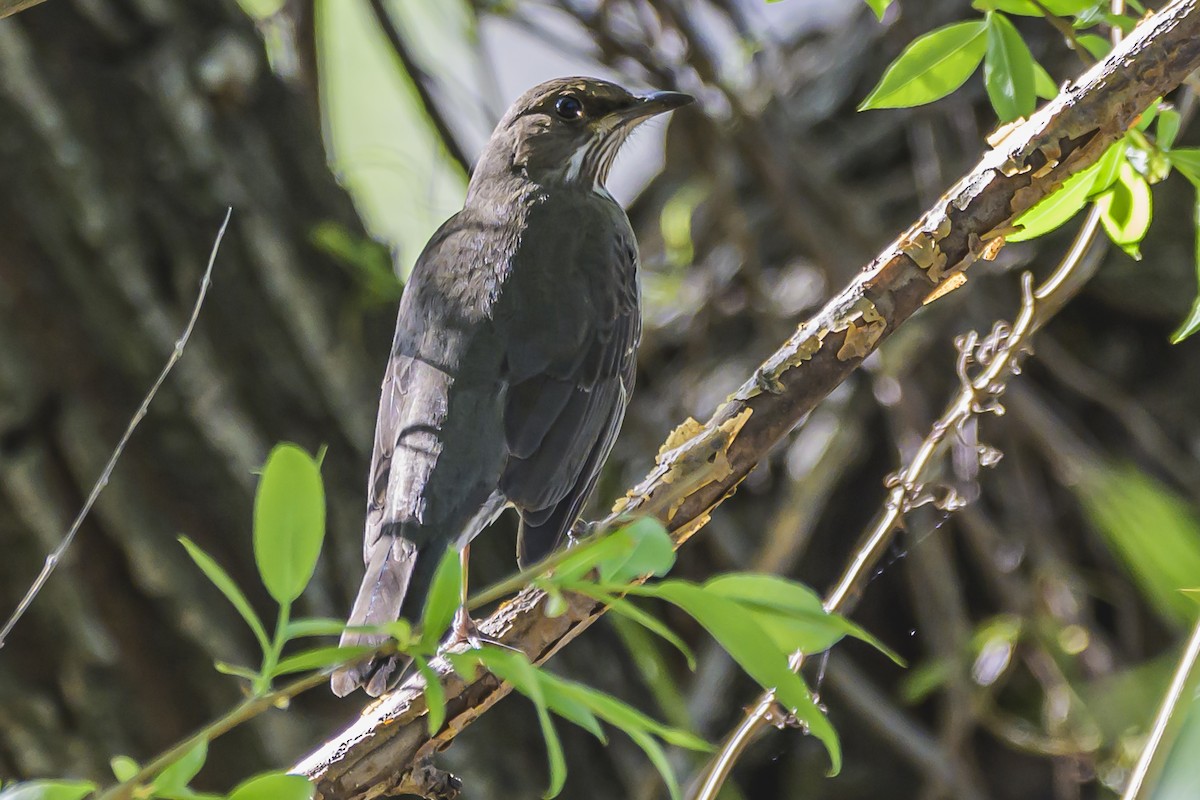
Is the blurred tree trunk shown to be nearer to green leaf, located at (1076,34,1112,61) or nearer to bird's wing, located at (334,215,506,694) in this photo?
bird's wing, located at (334,215,506,694)

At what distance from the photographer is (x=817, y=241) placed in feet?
16.1

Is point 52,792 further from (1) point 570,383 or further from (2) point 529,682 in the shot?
(1) point 570,383

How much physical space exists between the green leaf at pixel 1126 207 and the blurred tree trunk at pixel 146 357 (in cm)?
253

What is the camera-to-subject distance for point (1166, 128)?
237 cm

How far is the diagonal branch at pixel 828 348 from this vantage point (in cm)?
219

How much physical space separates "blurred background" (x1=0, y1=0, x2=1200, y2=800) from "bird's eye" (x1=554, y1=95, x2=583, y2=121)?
61 centimetres

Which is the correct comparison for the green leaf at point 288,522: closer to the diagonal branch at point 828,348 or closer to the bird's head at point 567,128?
the diagonal branch at point 828,348

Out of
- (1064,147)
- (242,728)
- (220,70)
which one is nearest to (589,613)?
(1064,147)

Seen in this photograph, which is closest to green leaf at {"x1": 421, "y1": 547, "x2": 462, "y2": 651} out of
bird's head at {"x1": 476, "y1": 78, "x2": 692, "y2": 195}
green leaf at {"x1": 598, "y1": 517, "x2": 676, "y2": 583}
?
green leaf at {"x1": 598, "y1": 517, "x2": 676, "y2": 583}

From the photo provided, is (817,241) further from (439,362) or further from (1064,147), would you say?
(1064,147)

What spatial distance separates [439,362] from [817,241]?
6.41 feet

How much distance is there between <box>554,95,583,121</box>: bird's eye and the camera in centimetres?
443

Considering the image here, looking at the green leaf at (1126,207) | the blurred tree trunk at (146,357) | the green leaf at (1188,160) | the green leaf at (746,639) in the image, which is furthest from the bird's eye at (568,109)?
the green leaf at (746,639)

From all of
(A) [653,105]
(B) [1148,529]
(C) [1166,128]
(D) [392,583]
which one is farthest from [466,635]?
(B) [1148,529]
